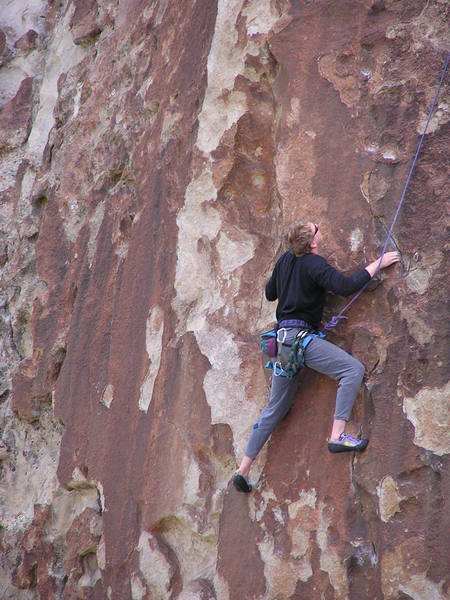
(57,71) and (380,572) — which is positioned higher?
(57,71)

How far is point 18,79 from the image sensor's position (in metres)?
9.89

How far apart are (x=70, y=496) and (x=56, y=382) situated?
1003mm

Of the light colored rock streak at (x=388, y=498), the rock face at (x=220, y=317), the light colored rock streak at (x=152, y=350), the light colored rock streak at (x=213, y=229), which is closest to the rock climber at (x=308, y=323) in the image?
the rock face at (x=220, y=317)

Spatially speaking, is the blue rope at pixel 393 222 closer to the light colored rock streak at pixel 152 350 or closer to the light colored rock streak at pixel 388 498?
the light colored rock streak at pixel 388 498

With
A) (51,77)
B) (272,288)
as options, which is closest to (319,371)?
(272,288)

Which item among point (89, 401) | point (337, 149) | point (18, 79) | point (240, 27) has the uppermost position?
point (240, 27)

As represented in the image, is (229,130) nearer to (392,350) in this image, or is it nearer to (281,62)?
(281,62)

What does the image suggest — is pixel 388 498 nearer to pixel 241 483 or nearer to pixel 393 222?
pixel 241 483

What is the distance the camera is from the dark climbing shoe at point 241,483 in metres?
→ 5.21

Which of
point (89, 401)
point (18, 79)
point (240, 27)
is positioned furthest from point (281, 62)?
point (18, 79)

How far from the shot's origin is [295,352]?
Answer: 494 centimetres

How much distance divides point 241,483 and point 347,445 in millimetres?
821

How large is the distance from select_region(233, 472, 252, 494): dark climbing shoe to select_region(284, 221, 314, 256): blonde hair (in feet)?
4.60

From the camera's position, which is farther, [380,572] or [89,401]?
[89,401]
